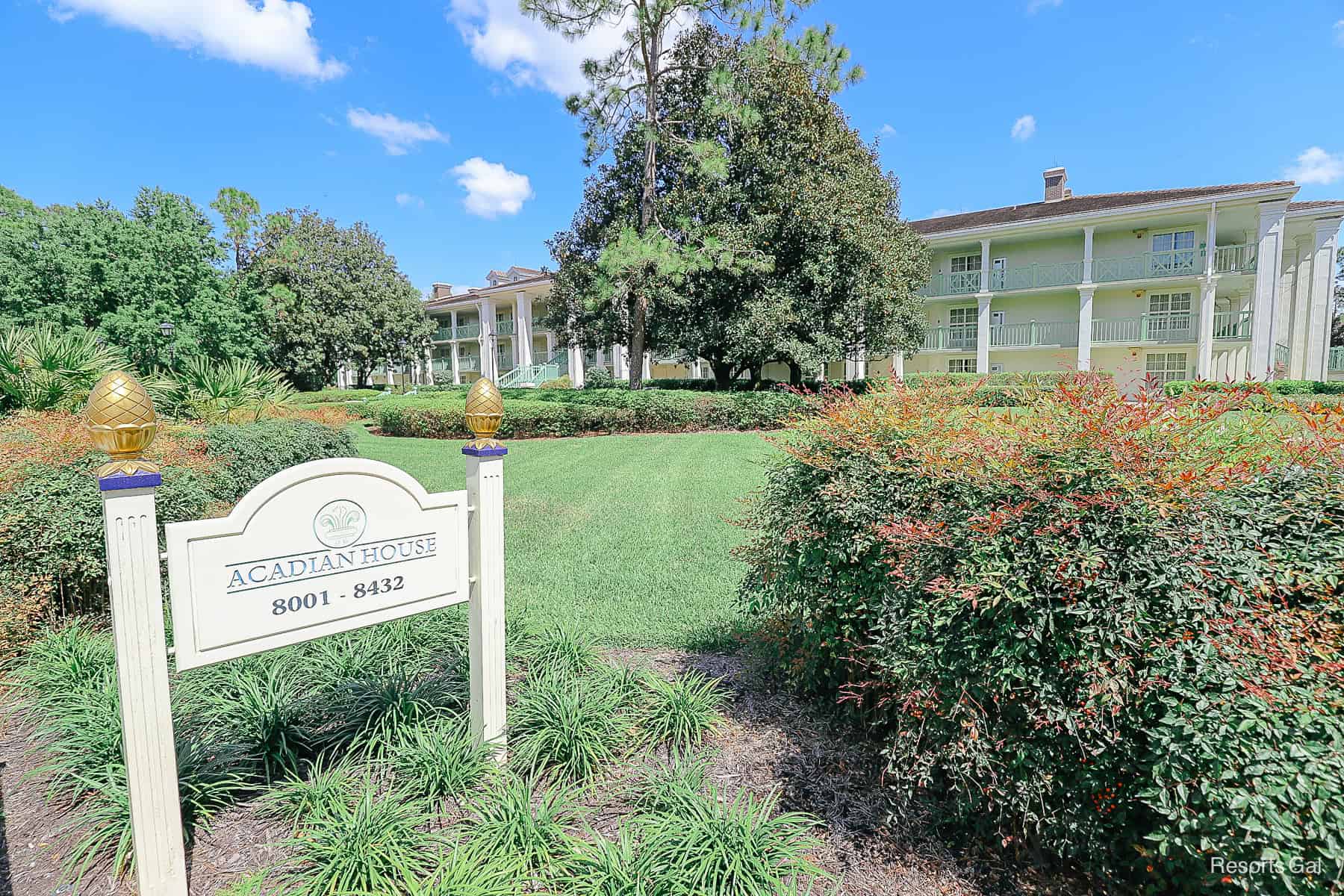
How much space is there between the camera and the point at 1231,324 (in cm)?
2178

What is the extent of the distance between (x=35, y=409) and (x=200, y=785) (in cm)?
571

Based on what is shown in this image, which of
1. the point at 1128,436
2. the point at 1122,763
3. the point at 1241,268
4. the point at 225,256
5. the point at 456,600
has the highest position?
the point at 225,256

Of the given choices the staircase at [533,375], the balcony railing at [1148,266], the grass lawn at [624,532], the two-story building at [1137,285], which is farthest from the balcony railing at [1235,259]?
the staircase at [533,375]

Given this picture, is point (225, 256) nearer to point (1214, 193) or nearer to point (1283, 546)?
point (1283, 546)

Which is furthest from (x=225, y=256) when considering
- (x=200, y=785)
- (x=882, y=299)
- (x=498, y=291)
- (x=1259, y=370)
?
(x=1259, y=370)

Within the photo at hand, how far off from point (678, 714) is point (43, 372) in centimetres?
732

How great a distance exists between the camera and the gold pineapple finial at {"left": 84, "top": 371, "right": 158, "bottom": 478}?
190 cm

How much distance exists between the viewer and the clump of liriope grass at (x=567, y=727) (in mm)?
2809

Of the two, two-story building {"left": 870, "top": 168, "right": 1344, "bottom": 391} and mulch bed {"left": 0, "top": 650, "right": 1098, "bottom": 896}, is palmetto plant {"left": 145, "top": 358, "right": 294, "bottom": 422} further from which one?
two-story building {"left": 870, "top": 168, "right": 1344, "bottom": 391}

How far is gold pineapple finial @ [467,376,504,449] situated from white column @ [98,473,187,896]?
1.09 meters

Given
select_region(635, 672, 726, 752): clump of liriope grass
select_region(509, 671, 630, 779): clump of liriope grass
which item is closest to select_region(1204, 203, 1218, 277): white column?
select_region(635, 672, 726, 752): clump of liriope grass

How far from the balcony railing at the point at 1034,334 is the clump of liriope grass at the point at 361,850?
2605 cm

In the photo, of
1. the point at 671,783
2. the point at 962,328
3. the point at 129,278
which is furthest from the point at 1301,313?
the point at 129,278

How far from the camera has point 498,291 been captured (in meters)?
35.6
